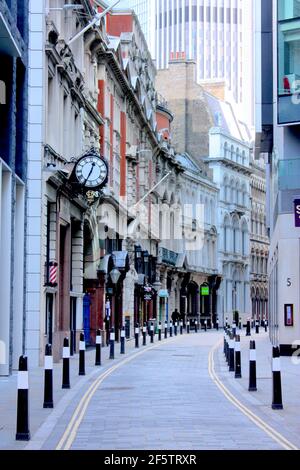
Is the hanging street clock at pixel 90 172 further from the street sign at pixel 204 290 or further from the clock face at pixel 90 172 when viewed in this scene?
the street sign at pixel 204 290

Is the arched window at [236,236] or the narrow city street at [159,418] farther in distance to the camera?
the arched window at [236,236]

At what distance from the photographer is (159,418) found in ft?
50.0

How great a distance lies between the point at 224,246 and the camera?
327ft

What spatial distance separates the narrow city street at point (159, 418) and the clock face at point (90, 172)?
9.71 meters

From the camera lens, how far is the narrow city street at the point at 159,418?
490 inches

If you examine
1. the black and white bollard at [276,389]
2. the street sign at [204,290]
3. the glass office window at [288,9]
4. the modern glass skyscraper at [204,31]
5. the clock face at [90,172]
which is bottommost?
the black and white bollard at [276,389]

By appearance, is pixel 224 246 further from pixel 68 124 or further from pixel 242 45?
pixel 242 45

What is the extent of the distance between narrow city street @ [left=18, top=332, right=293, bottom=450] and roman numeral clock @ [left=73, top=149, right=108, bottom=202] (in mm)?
9705

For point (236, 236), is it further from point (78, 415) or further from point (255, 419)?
point (255, 419)

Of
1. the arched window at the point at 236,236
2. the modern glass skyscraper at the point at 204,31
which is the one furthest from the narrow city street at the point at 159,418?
the modern glass skyscraper at the point at 204,31

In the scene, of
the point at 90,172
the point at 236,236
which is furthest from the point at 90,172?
the point at 236,236

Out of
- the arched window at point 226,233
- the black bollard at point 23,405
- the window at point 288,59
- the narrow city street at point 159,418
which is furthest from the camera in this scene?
the arched window at point 226,233

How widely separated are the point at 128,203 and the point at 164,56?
456 ft
